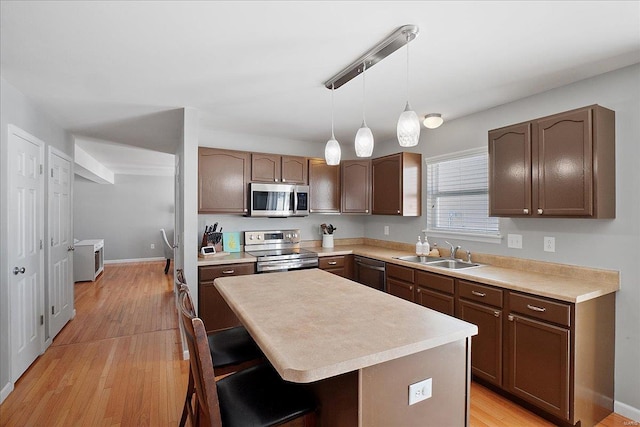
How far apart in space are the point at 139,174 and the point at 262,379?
8.55 meters

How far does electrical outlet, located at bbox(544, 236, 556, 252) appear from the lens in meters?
2.57

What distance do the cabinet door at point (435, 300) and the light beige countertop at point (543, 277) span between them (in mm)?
193

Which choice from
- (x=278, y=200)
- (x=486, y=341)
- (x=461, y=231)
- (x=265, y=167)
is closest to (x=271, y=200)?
(x=278, y=200)

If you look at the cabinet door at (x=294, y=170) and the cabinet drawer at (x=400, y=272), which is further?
the cabinet door at (x=294, y=170)

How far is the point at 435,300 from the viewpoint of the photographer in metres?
2.84

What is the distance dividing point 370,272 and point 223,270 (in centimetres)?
164

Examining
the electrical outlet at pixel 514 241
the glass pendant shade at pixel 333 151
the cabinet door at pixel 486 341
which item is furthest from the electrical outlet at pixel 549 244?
the glass pendant shade at pixel 333 151

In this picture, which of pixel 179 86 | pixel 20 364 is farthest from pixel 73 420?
pixel 179 86

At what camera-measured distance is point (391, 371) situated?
1.18 m

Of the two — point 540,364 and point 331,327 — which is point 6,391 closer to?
point 331,327

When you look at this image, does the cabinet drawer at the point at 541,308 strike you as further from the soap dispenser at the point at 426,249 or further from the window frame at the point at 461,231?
the soap dispenser at the point at 426,249

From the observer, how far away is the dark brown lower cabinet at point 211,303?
3199mm

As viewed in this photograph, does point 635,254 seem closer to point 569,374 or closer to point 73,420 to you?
point 569,374

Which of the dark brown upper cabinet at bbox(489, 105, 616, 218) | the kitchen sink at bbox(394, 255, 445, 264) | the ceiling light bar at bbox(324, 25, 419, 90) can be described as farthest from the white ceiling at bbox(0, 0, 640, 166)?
the kitchen sink at bbox(394, 255, 445, 264)
